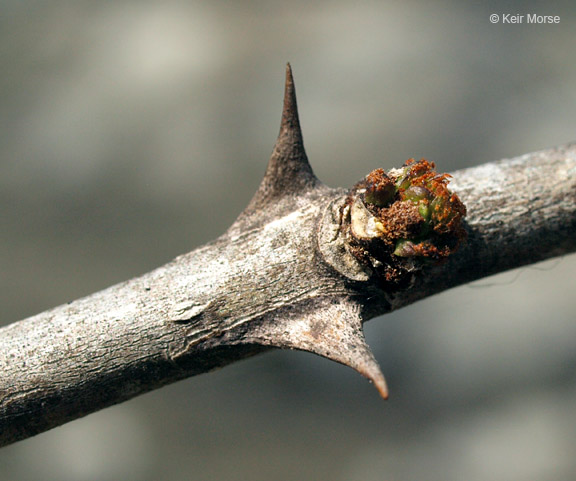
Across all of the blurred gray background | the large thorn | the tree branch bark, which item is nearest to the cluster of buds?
the tree branch bark

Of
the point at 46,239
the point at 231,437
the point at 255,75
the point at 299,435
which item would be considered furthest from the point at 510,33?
the point at 46,239

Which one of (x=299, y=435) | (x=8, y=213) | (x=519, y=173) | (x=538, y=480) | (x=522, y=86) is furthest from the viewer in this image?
(x=8, y=213)

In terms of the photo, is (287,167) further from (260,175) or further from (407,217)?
(260,175)

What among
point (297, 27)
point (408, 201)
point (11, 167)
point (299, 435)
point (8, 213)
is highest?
point (297, 27)

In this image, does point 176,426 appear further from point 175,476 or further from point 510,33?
point 510,33

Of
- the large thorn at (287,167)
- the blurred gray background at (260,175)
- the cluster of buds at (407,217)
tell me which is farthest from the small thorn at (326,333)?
the blurred gray background at (260,175)

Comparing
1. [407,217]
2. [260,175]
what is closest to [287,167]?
[407,217]

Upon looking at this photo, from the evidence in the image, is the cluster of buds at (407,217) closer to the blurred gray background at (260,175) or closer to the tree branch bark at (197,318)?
the tree branch bark at (197,318)
